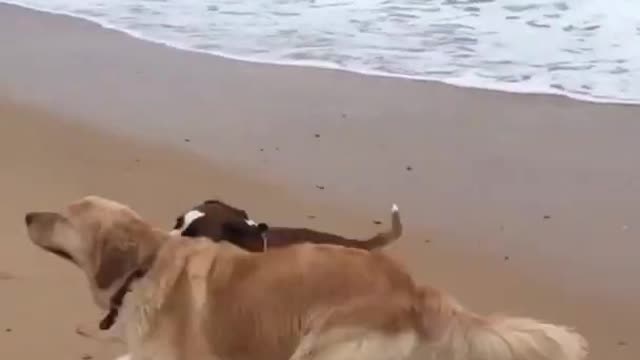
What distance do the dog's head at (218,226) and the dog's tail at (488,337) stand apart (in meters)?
0.91

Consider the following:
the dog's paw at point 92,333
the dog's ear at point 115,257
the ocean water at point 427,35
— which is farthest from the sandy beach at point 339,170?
the dog's ear at point 115,257

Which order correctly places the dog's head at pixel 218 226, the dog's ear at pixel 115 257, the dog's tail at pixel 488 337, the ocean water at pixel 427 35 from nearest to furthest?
the dog's tail at pixel 488 337 < the dog's ear at pixel 115 257 < the dog's head at pixel 218 226 < the ocean water at pixel 427 35

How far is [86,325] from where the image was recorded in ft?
16.1

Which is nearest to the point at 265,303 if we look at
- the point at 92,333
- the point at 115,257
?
the point at 115,257

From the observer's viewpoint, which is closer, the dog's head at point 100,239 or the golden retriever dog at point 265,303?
the golden retriever dog at point 265,303

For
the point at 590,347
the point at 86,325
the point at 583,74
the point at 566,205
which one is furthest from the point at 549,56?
the point at 86,325

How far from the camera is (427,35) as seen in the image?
9.30 meters

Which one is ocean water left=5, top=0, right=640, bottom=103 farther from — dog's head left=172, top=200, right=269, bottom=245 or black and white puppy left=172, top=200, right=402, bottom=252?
dog's head left=172, top=200, right=269, bottom=245

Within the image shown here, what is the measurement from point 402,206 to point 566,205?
0.74 meters

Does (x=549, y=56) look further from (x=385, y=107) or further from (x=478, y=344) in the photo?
(x=478, y=344)

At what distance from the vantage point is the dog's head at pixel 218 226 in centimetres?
471

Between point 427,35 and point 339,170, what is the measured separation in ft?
9.77

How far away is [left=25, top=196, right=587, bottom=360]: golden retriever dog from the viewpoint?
400 centimetres

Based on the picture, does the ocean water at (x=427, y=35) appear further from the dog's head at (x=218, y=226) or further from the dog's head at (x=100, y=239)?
the dog's head at (x=100, y=239)
